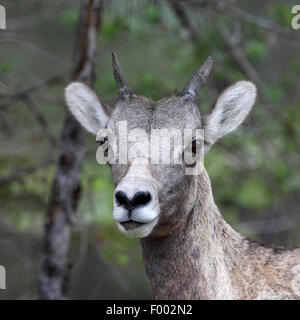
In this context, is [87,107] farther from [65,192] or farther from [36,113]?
[36,113]

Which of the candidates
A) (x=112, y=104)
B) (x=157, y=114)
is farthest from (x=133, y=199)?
(x=112, y=104)

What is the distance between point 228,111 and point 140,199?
2.02m

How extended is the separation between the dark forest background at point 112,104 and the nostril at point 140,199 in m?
3.32

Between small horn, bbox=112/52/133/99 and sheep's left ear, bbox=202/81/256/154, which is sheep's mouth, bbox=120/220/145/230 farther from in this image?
small horn, bbox=112/52/133/99

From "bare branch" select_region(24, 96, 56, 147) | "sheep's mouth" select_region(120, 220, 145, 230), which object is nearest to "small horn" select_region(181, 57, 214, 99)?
"sheep's mouth" select_region(120, 220, 145, 230)

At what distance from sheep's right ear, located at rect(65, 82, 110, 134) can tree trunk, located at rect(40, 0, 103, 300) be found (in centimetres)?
165

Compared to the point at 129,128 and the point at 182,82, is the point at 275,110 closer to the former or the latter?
the point at 182,82

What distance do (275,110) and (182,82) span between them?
420 cm

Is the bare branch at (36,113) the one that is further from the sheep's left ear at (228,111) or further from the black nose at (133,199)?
the black nose at (133,199)

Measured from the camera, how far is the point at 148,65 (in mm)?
20500

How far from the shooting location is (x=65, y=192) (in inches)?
362

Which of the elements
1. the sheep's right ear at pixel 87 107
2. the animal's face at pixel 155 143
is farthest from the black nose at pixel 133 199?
the sheep's right ear at pixel 87 107

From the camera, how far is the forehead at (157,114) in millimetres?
6645
